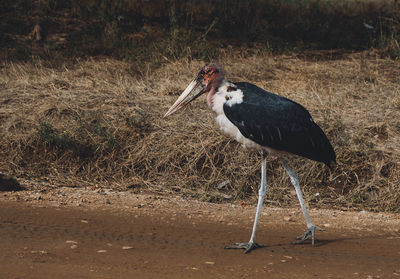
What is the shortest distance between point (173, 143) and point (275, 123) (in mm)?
2272

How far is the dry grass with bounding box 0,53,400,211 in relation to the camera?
5766 mm

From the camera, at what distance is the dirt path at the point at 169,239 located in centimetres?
345

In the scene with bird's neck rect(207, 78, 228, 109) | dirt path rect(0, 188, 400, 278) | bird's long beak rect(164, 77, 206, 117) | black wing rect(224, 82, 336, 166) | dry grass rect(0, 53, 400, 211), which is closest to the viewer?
dirt path rect(0, 188, 400, 278)

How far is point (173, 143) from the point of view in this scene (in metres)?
6.22

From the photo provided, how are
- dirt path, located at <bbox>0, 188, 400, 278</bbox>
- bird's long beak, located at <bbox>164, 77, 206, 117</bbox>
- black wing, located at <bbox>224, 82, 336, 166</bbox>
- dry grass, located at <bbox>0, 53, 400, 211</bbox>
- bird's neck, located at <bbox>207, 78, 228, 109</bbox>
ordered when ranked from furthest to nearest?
dry grass, located at <bbox>0, 53, 400, 211</bbox> → bird's long beak, located at <bbox>164, 77, 206, 117</bbox> → bird's neck, located at <bbox>207, 78, 228, 109</bbox> → black wing, located at <bbox>224, 82, 336, 166</bbox> → dirt path, located at <bbox>0, 188, 400, 278</bbox>

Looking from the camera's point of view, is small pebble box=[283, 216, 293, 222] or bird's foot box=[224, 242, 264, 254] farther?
small pebble box=[283, 216, 293, 222]

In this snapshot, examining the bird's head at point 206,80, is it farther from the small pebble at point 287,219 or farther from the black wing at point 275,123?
the small pebble at point 287,219

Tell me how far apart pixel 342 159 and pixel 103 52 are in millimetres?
5635

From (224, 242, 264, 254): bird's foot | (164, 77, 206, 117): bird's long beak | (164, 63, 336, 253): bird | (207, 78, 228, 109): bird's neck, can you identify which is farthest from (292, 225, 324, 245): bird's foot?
(164, 77, 206, 117): bird's long beak

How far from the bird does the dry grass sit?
1.39 metres

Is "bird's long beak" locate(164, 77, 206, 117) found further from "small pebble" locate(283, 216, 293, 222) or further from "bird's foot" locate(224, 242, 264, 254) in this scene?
"small pebble" locate(283, 216, 293, 222)

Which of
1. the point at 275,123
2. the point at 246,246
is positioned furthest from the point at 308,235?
the point at 275,123

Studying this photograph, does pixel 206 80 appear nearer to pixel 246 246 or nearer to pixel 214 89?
pixel 214 89

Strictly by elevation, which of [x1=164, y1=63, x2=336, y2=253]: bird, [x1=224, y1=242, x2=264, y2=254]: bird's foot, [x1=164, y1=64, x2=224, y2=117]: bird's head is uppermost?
[x1=164, y1=64, x2=224, y2=117]: bird's head
